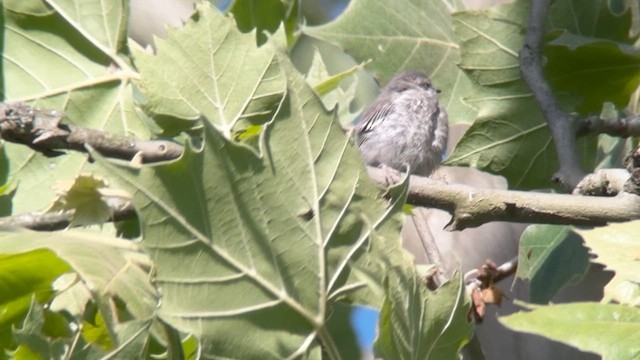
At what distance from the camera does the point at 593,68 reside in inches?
95.0

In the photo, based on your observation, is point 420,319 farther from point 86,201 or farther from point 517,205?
point 86,201

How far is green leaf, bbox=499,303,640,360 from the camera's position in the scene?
1.29 m

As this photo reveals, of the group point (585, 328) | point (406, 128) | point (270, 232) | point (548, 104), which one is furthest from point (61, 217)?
point (406, 128)

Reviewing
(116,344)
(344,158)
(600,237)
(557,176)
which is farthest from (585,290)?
(116,344)

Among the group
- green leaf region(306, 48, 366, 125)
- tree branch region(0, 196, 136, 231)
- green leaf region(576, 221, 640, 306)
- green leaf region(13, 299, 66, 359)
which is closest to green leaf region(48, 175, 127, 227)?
tree branch region(0, 196, 136, 231)

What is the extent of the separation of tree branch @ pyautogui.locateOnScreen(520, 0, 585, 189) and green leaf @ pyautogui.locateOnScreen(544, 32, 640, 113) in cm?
7

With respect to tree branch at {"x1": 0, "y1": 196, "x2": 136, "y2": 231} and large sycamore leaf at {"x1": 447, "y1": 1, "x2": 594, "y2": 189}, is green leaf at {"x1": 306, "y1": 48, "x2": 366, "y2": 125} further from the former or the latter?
tree branch at {"x1": 0, "y1": 196, "x2": 136, "y2": 231}

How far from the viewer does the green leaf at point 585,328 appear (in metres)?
1.29

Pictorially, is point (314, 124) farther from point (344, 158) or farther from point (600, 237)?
point (600, 237)

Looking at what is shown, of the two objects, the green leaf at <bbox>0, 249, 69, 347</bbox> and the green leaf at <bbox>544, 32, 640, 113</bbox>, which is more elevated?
the green leaf at <bbox>0, 249, 69, 347</bbox>

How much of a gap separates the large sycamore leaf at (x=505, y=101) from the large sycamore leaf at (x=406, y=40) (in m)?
0.18

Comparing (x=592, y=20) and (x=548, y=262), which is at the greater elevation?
(x=592, y=20)

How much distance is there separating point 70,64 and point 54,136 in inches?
30.4

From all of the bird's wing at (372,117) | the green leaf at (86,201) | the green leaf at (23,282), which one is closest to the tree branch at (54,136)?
the green leaf at (86,201)
